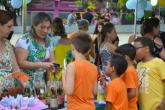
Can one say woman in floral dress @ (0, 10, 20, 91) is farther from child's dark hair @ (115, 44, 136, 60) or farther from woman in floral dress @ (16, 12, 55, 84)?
child's dark hair @ (115, 44, 136, 60)

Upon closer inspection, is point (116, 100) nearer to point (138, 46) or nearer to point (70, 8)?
point (138, 46)

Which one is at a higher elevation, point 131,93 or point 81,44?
point 81,44

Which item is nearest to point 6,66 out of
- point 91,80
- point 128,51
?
point 91,80

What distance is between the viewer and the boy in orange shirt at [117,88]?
3598 mm

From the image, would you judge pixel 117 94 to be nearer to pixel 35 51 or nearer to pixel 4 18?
pixel 35 51

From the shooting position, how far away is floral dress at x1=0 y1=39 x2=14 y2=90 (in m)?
3.46

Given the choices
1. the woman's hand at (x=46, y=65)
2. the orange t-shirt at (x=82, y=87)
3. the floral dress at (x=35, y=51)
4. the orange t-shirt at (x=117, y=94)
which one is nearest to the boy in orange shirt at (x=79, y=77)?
the orange t-shirt at (x=82, y=87)

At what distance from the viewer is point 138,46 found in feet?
12.9

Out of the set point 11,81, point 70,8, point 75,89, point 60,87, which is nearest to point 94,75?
point 75,89

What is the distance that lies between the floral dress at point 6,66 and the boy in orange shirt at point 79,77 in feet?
1.69

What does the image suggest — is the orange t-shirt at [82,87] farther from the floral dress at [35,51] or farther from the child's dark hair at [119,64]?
the floral dress at [35,51]

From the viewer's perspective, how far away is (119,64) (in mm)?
3619

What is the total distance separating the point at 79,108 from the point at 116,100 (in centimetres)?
46

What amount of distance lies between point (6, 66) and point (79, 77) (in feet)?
2.31
